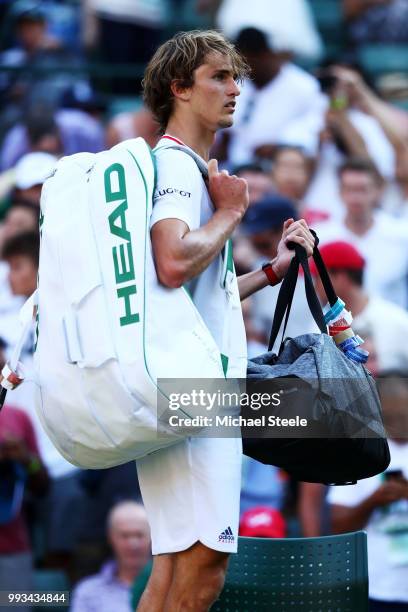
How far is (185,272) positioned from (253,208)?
383cm

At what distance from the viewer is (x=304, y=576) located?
4.68 metres

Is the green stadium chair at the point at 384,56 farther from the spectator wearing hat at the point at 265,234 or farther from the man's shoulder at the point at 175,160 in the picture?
the man's shoulder at the point at 175,160

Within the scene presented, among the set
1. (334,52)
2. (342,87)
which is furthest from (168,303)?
(334,52)

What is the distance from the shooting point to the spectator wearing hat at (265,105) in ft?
27.8

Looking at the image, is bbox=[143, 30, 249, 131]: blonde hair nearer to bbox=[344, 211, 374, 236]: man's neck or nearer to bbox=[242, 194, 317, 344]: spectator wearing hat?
bbox=[242, 194, 317, 344]: spectator wearing hat

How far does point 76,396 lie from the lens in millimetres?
3768

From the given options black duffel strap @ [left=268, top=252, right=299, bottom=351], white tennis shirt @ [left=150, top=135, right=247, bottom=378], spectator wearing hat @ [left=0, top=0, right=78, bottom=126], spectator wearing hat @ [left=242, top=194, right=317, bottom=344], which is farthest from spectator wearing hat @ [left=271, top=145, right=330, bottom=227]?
white tennis shirt @ [left=150, top=135, right=247, bottom=378]

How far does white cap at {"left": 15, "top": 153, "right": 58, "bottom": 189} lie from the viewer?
8195mm

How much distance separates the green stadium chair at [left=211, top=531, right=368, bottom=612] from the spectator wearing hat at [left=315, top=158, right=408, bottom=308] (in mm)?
2884

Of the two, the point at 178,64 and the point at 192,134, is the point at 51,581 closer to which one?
the point at 192,134

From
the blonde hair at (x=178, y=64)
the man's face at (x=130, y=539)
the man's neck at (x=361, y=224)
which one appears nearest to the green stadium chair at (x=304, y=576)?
the blonde hair at (x=178, y=64)

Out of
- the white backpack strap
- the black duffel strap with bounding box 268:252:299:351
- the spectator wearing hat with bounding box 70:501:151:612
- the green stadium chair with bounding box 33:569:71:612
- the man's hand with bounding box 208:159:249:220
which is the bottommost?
the green stadium chair with bounding box 33:569:71:612

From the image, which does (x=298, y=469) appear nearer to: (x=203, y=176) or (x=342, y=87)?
(x=203, y=176)

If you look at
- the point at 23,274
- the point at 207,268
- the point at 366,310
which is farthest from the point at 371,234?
the point at 207,268
